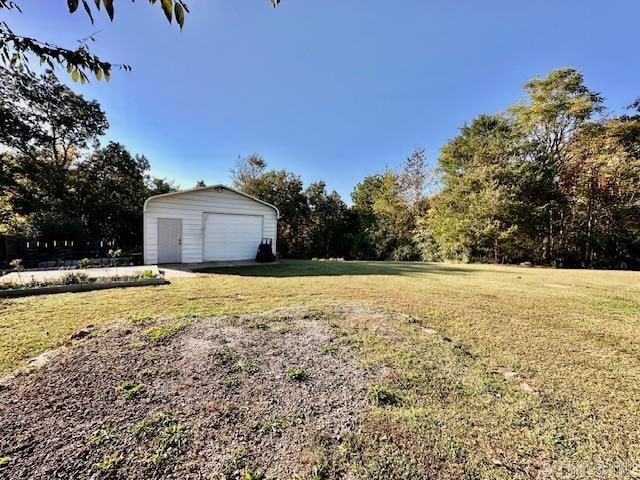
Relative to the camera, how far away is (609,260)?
13438 millimetres

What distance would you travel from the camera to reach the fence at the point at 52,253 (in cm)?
865

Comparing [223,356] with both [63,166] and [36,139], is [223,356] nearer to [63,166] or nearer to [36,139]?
[63,166]

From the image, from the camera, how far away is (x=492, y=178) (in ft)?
44.5

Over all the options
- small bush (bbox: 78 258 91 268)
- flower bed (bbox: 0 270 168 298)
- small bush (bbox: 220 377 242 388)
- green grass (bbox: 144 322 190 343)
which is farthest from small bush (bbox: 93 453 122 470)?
small bush (bbox: 78 258 91 268)

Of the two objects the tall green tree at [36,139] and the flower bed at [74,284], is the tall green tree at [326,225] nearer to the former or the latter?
the tall green tree at [36,139]

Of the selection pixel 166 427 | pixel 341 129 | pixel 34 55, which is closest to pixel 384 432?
pixel 166 427

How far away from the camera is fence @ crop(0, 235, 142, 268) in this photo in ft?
28.4

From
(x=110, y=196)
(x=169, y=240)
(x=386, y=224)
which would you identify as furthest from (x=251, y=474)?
(x=386, y=224)

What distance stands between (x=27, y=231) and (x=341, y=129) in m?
14.6

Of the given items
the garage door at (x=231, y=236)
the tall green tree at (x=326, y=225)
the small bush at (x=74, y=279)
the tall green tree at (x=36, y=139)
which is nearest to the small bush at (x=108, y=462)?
the small bush at (x=74, y=279)

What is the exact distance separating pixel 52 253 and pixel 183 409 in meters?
11.0

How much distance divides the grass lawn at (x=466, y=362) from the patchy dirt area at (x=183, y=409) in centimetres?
29

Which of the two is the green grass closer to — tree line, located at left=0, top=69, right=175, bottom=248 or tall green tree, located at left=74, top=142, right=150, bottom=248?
tree line, located at left=0, top=69, right=175, bottom=248

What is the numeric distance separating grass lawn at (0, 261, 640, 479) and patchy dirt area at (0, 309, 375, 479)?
29cm
